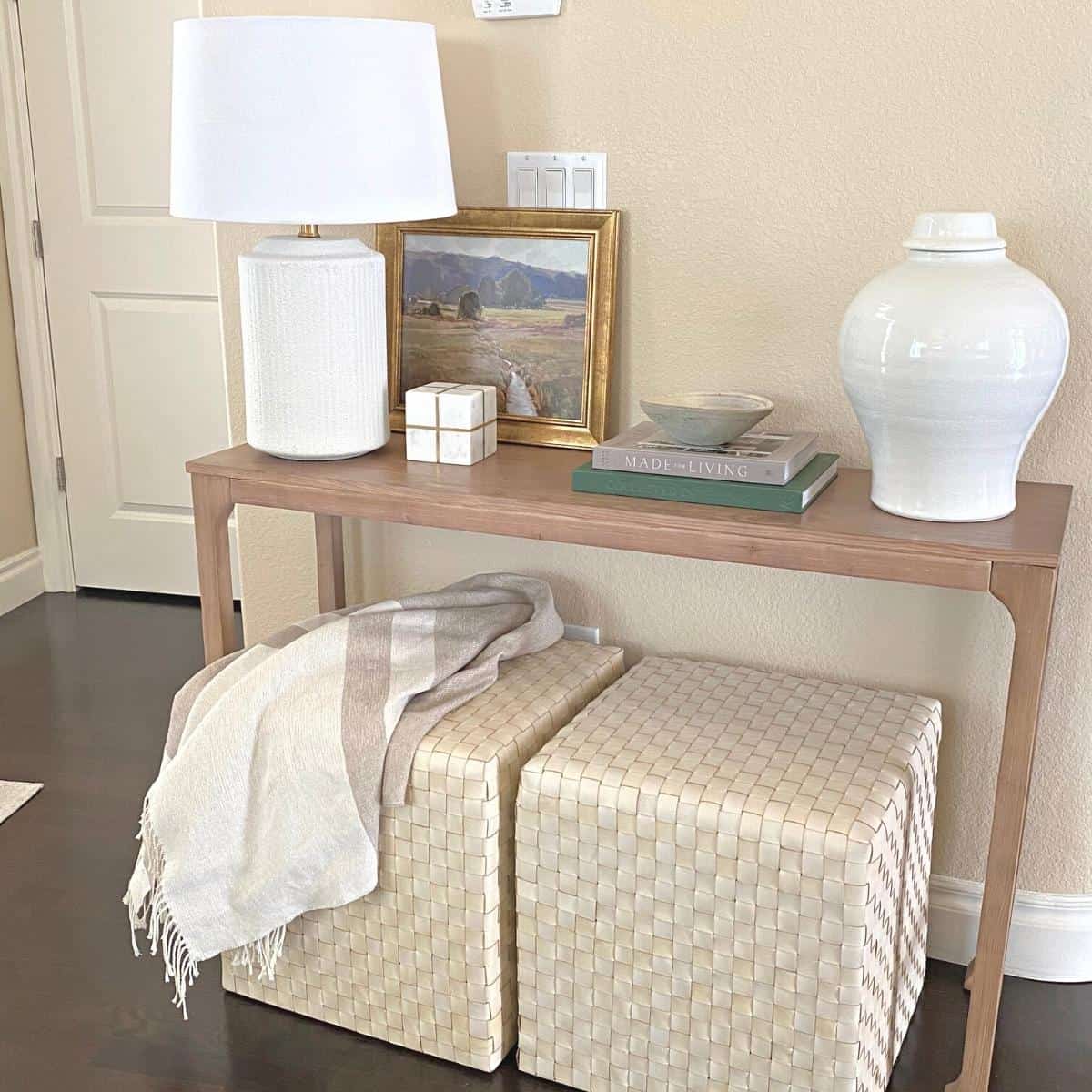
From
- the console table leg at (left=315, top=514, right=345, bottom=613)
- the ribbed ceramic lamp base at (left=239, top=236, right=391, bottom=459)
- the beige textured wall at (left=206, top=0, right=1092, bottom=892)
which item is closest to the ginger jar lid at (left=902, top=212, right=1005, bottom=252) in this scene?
the beige textured wall at (left=206, top=0, right=1092, bottom=892)

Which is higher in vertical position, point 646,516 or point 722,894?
point 646,516

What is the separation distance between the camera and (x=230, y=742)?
172 cm

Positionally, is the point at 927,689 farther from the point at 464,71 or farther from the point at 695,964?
the point at 464,71

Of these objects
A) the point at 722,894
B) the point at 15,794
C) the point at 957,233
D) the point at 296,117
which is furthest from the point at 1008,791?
the point at 15,794

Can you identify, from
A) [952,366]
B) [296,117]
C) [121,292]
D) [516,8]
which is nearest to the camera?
[952,366]

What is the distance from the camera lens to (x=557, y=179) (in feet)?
6.45

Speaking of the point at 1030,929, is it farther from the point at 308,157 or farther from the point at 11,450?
the point at 11,450

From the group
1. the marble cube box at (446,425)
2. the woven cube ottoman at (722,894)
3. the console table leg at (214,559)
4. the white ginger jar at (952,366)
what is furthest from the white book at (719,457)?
the console table leg at (214,559)

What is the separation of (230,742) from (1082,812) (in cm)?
124

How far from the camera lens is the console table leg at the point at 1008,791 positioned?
1470 millimetres

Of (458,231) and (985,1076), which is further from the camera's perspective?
(458,231)

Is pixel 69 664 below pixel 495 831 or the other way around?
below

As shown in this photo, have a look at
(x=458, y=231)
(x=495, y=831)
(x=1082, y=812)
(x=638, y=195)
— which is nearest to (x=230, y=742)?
(x=495, y=831)

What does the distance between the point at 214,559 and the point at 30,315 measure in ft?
6.34
